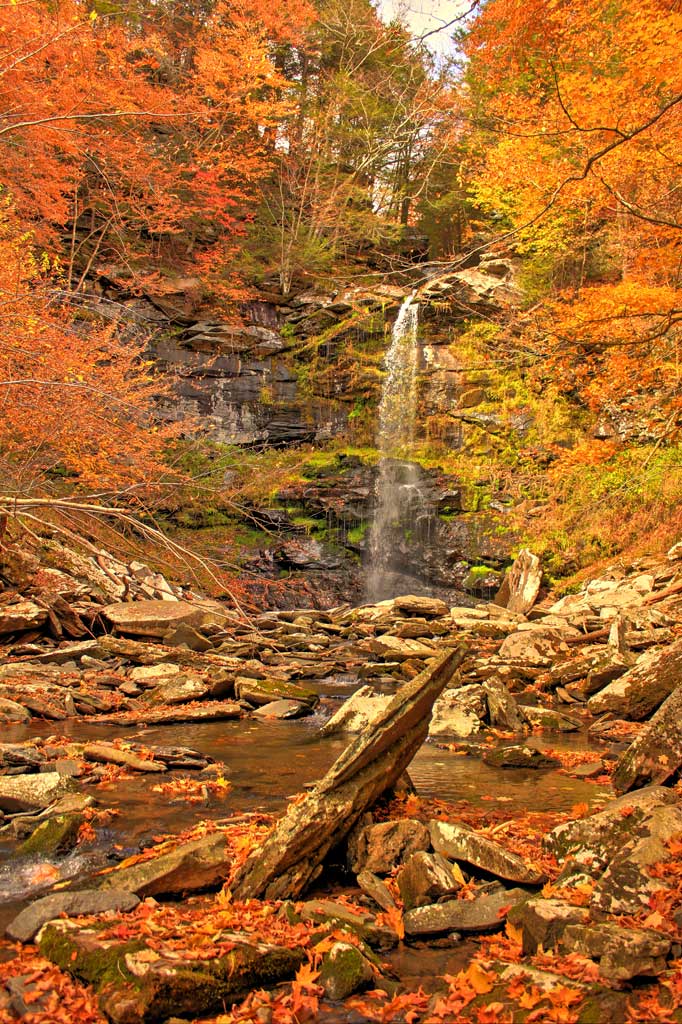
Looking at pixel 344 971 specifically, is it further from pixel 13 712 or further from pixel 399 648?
pixel 399 648

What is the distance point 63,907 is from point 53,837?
90 cm

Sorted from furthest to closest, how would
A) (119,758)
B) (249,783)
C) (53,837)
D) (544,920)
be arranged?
(119,758)
(249,783)
(53,837)
(544,920)

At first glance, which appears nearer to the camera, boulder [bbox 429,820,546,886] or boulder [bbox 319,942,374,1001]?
boulder [bbox 319,942,374,1001]

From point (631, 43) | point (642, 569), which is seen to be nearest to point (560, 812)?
point (642, 569)

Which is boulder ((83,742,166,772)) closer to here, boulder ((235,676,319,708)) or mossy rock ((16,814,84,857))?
mossy rock ((16,814,84,857))

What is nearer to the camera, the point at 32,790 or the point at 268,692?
the point at 32,790

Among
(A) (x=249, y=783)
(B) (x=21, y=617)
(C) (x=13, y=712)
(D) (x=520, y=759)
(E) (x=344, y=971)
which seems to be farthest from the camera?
(B) (x=21, y=617)

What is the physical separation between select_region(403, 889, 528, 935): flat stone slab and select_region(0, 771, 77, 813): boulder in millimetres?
2634

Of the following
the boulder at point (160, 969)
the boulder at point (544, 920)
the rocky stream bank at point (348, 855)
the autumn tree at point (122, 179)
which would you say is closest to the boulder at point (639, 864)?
the rocky stream bank at point (348, 855)

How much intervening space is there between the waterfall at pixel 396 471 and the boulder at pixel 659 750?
12777mm

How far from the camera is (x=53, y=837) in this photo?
380cm

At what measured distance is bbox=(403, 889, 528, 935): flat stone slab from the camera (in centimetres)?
301

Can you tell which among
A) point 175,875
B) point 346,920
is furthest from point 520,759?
point 175,875

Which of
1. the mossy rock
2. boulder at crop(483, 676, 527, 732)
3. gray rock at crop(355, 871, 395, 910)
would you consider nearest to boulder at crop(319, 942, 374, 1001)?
gray rock at crop(355, 871, 395, 910)
